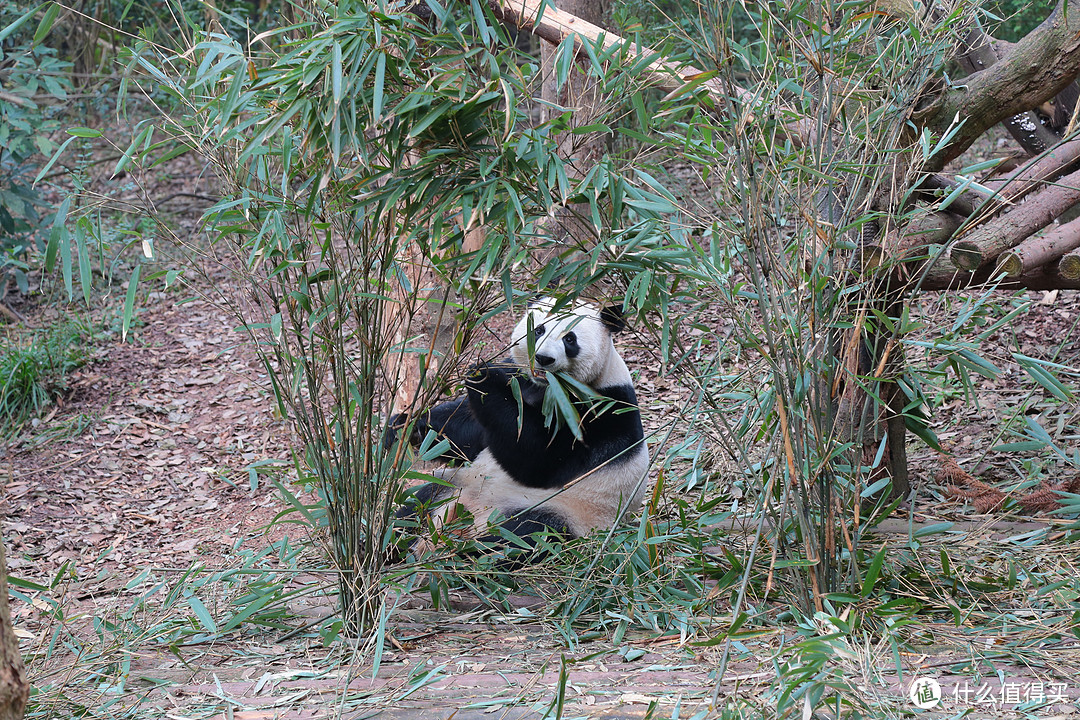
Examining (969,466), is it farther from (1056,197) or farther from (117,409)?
(117,409)

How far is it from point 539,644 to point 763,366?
3.62ft

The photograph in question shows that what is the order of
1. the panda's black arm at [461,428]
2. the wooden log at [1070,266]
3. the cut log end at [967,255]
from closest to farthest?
1. the cut log end at [967,255]
2. the wooden log at [1070,266]
3. the panda's black arm at [461,428]

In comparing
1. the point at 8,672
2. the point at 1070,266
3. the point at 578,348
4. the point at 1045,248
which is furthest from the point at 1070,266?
the point at 8,672

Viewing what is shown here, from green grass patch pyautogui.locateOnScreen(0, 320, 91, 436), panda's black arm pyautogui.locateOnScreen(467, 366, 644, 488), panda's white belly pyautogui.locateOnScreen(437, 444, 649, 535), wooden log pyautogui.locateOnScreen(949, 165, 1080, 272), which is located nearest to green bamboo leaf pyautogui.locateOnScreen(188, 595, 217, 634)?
panda's white belly pyautogui.locateOnScreen(437, 444, 649, 535)

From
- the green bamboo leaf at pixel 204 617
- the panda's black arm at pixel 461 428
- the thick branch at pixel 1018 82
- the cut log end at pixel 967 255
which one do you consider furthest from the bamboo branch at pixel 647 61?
the green bamboo leaf at pixel 204 617

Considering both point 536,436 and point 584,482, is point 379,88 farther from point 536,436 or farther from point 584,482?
point 584,482

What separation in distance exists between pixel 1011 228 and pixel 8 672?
3.21 meters

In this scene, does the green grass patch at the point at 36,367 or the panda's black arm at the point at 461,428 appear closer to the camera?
the panda's black arm at the point at 461,428

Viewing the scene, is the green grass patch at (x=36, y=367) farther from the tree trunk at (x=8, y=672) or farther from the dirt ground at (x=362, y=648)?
the tree trunk at (x=8, y=672)

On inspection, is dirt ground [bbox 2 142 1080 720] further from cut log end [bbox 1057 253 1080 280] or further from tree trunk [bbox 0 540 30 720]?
tree trunk [bbox 0 540 30 720]

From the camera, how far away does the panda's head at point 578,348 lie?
3328mm

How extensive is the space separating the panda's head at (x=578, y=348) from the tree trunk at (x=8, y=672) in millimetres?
2003

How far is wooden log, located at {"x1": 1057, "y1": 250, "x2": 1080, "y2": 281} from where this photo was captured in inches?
120

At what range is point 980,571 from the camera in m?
Result: 2.85
